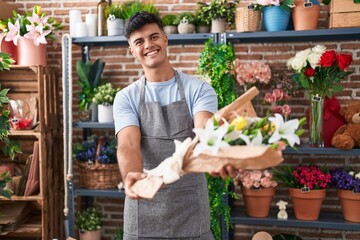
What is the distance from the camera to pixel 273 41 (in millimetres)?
3391

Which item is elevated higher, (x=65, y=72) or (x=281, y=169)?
(x=65, y=72)

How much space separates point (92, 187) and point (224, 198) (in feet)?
3.18

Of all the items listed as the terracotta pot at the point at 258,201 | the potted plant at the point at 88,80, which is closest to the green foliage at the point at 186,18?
the potted plant at the point at 88,80

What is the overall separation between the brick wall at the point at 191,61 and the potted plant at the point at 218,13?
0.36 meters

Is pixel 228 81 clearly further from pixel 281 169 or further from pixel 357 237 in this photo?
pixel 357 237

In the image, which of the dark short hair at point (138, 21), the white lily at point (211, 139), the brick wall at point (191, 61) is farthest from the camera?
the brick wall at point (191, 61)

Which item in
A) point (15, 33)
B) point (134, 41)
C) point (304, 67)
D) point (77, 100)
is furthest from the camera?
point (77, 100)

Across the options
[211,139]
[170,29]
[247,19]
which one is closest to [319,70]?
[247,19]

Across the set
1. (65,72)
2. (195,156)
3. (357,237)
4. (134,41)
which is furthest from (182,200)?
(357,237)

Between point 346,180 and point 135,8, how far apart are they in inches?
74.2

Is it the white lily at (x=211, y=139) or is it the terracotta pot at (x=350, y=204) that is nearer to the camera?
the white lily at (x=211, y=139)

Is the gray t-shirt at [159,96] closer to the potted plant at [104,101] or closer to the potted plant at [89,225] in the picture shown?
the potted plant at [104,101]

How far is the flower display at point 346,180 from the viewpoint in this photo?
9.74ft

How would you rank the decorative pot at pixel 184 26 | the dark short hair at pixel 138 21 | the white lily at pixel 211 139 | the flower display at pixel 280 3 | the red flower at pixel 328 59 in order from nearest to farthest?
the white lily at pixel 211 139 < the dark short hair at pixel 138 21 < the red flower at pixel 328 59 < the flower display at pixel 280 3 < the decorative pot at pixel 184 26
